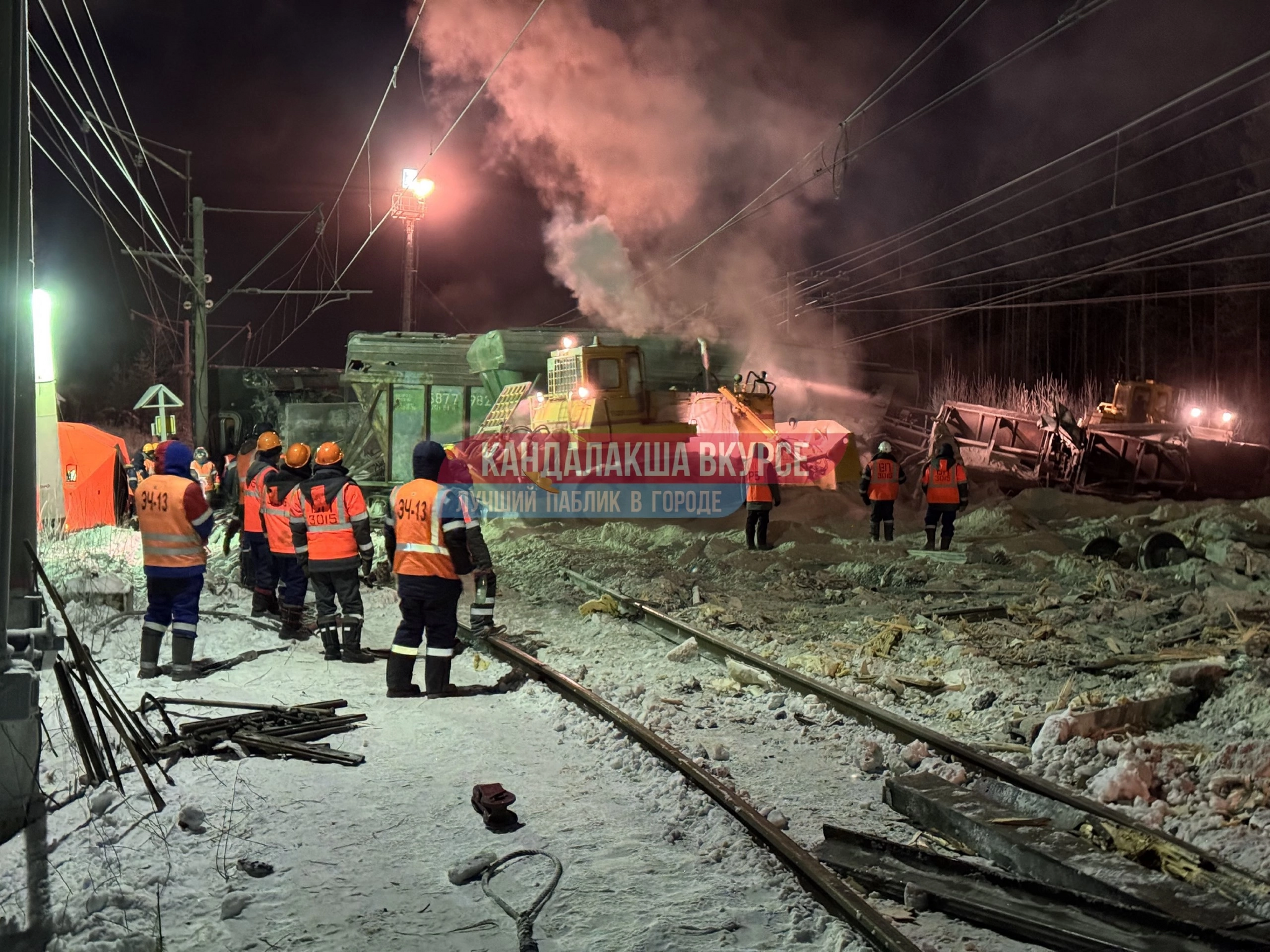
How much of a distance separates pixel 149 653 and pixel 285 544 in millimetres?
1933

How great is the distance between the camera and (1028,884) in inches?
160

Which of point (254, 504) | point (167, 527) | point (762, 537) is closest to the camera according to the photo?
point (167, 527)

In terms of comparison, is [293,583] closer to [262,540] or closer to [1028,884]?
[262,540]

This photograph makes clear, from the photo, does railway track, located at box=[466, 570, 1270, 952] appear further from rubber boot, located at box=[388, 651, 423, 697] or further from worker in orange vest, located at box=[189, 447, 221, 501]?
worker in orange vest, located at box=[189, 447, 221, 501]

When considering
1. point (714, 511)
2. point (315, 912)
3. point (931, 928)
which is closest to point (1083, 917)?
point (931, 928)

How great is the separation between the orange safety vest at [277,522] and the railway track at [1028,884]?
16.7 ft

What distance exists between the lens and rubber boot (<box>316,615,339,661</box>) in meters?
8.45

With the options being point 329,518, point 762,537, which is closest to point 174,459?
point 329,518

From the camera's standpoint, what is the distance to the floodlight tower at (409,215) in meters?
26.9

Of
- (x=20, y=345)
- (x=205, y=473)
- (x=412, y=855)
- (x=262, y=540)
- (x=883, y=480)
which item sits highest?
(x=20, y=345)

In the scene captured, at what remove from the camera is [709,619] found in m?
10.3

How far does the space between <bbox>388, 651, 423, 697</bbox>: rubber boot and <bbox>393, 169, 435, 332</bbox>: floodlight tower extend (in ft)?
67.1

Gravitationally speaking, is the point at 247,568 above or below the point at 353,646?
above

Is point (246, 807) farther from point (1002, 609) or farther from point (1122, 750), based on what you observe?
point (1002, 609)
